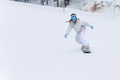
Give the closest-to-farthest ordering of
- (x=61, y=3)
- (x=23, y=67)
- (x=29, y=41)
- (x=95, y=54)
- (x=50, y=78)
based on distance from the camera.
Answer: (x=50, y=78), (x=23, y=67), (x=95, y=54), (x=29, y=41), (x=61, y=3)

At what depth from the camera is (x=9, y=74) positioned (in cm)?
834

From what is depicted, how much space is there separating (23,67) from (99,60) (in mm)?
2281

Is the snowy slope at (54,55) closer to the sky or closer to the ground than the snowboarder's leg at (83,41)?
closer to the ground

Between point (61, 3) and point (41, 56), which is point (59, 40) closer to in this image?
point (41, 56)

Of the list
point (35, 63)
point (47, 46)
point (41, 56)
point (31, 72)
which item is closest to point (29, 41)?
point (47, 46)

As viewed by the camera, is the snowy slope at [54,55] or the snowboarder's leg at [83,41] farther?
the snowboarder's leg at [83,41]

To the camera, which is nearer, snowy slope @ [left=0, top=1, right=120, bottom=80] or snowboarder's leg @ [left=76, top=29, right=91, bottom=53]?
snowy slope @ [left=0, top=1, right=120, bottom=80]

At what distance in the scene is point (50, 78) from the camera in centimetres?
815

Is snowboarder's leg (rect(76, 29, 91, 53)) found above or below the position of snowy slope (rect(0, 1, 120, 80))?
above

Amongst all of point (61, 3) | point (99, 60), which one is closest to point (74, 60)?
point (99, 60)

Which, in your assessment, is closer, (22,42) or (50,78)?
(50,78)

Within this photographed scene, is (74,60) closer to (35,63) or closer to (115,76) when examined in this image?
(35,63)

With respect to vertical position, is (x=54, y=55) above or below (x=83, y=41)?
below

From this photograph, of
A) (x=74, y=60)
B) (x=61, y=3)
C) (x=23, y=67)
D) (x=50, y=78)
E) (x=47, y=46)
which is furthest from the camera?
(x=61, y=3)
